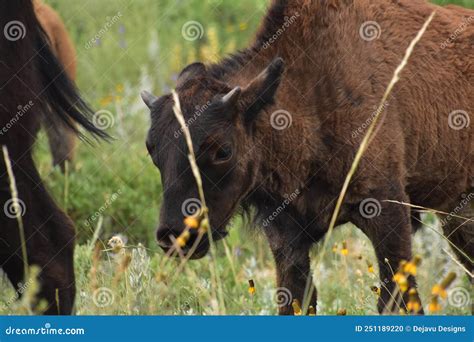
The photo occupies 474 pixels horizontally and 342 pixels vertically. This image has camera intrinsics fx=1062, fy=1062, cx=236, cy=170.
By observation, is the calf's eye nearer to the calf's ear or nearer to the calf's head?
the calf's head

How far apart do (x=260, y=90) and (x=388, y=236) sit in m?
1.11

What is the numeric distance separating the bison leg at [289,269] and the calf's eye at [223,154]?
0.83 metres

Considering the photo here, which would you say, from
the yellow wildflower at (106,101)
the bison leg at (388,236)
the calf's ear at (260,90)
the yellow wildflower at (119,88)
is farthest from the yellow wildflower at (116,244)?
the yellow wildflower at (119,88)

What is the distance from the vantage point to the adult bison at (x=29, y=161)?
5.14 m

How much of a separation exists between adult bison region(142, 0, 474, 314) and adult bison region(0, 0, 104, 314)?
0.56 m

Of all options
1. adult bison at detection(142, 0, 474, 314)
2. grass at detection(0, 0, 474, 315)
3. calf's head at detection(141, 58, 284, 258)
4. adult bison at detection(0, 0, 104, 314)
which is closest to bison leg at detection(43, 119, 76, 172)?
grass at detection(0, 0, 474, 315)

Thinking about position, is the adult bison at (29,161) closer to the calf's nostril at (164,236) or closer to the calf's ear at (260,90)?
the calf's nostril at (164,236)

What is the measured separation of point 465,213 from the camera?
6.80 metres

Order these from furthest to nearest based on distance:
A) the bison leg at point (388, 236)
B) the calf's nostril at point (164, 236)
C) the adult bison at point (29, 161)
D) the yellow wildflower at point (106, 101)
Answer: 1. the yellow wildflower at point (106, 101)
2. the bison leg at point (388, 236)
3. the calf's nostril at point (164, 236)
4. the adult bison at point (29, 161)

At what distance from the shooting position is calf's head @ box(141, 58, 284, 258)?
538 cm

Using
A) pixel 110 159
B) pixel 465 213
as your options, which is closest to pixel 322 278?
pixel 465 213

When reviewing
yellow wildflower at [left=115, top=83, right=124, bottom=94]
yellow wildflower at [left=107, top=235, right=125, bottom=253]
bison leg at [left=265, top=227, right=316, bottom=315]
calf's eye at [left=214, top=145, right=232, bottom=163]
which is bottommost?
bison leg at [left=265, top=227, right=316, bottom=315]

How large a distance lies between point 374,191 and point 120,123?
18.3ft

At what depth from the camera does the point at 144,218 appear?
910cm
